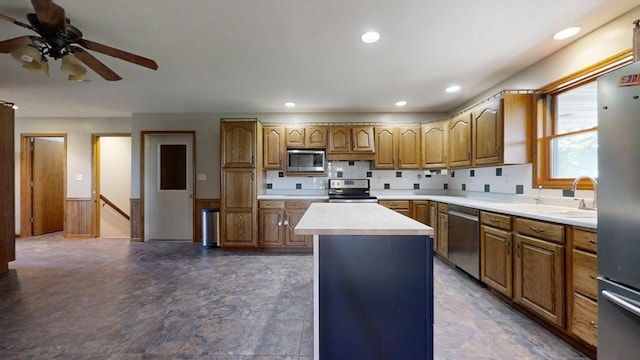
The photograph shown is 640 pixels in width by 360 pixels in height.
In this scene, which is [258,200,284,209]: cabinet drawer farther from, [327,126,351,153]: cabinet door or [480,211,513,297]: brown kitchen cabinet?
[480,211,513,297]: brown kitchen cabinet

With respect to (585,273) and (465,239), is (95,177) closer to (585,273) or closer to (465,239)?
(465,239)

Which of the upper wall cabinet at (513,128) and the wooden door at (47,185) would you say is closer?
the upper wall cabinet at (513,128)

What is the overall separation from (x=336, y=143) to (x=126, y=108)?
361 cm

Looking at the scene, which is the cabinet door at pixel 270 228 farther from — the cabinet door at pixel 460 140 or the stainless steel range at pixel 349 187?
the cabinet door at pixel 460 140

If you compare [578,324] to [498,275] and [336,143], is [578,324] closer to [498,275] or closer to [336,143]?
[498,275]

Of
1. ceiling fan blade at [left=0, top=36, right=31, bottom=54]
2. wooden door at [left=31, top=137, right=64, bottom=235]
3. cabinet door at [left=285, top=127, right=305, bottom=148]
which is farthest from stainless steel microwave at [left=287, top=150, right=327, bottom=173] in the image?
wooden door at [left=31, top=137, right=64, bottom=235]

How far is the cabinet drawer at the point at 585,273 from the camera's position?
1.57m

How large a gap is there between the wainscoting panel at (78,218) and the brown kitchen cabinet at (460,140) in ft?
21.3

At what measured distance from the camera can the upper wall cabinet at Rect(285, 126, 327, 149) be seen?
433cm

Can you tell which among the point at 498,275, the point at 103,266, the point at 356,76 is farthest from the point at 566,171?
the point at 103,266

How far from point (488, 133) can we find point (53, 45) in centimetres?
406

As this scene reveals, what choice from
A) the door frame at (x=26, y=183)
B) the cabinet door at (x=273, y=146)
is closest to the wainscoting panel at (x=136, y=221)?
the door frame at (x=26, y=183)

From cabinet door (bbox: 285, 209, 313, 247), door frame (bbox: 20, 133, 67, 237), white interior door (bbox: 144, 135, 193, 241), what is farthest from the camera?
door frame (bbox: 20, 133, 67, 237)

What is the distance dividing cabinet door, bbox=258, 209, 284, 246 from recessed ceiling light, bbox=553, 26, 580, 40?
363 cm
